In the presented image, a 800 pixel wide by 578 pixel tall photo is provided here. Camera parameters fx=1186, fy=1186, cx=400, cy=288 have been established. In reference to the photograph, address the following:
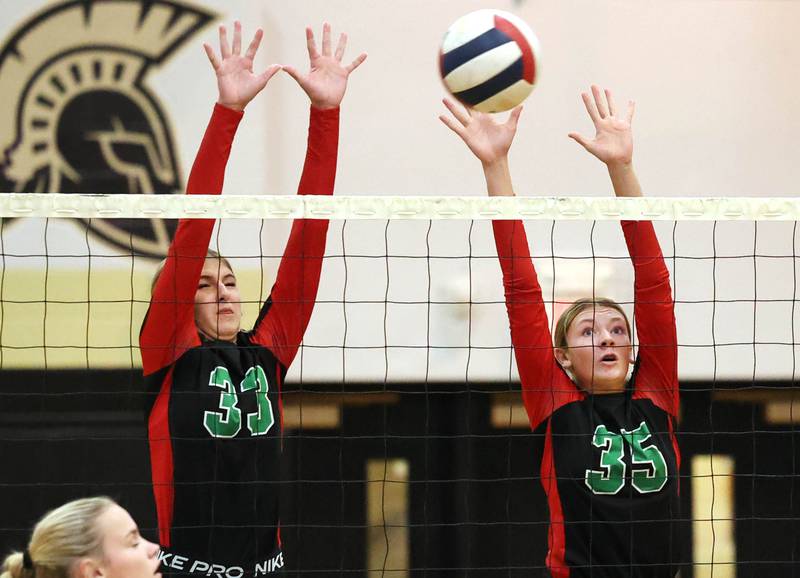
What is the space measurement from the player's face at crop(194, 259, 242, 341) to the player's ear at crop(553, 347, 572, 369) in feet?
3.46

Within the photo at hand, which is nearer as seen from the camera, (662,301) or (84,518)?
(84,518)

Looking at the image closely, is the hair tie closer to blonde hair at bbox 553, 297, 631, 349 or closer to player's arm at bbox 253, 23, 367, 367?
player's arm at bbox 253, 23, 367, 367

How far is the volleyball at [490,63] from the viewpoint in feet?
12.2

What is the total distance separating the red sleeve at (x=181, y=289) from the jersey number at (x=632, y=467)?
51.6 inches

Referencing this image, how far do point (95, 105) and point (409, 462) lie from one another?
2216 millimetres

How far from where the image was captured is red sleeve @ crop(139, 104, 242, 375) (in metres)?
3.64

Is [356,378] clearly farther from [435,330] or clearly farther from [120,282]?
[120,282]

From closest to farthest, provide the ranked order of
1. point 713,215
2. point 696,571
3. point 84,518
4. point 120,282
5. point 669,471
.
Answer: point 84,518, point 669,471, point 713,215, point 120,282, point 696,571

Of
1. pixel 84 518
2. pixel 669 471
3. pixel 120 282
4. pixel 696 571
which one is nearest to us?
pixel 84 518

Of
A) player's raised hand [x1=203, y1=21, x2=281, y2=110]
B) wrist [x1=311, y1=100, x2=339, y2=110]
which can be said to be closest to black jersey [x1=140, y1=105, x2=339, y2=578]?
player's raised hand [x1=203, y1=21, x2=281, y2=110]

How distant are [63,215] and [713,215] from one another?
209 cm

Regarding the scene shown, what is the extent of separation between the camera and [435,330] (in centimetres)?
544

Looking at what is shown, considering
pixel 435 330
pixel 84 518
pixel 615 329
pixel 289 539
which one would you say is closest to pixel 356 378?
pixel 435 330

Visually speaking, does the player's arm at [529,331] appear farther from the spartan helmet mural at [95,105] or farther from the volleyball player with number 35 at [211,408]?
the spartan helmet mural at [95,105]
